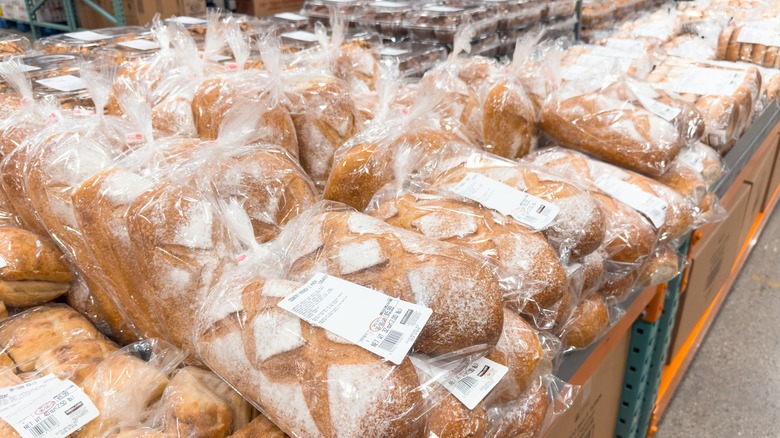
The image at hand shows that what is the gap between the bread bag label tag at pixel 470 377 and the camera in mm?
708

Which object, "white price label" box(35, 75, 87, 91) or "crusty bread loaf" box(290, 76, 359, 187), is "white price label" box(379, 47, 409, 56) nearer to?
"white price label" box(35, 75, 87, 91)

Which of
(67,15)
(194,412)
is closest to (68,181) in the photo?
(194,412)

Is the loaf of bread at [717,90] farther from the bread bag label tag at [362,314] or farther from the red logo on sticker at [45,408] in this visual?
the red logo on sticker at [45,408]

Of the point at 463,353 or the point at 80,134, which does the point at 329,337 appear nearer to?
the point at 463,353

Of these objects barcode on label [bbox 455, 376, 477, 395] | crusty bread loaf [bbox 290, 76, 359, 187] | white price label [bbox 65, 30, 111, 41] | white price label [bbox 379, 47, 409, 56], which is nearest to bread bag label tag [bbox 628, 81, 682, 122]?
crusty bread loaf [bbox 290, 76, 359, 187]

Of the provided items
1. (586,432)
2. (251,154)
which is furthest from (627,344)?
(251,154)

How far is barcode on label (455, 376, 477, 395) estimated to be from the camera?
0.72 m

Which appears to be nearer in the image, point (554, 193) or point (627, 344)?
point (554, 193)

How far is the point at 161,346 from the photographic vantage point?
34.4 inches

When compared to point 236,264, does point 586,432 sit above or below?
below

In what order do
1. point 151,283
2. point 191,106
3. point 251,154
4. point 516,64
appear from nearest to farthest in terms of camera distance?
A: point 151,283, point 251,154, point 191,106, point 516,64

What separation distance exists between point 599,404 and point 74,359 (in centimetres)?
120

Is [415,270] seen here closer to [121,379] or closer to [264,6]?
[121,379]

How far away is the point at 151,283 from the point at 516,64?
107 cm
